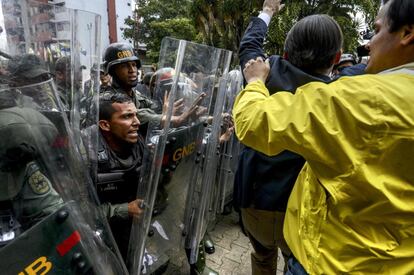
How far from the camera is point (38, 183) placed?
0.90m

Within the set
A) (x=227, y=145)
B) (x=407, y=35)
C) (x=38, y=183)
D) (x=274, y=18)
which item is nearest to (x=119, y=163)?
(x=38, y=183)

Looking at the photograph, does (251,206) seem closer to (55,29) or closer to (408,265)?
(408,265)

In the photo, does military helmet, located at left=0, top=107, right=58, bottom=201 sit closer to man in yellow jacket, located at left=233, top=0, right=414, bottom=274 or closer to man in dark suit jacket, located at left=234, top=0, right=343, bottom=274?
man in yellow jacket, located at left=233, top=0, right=414, bottom=274

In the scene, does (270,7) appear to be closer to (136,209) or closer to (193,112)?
(193,112)

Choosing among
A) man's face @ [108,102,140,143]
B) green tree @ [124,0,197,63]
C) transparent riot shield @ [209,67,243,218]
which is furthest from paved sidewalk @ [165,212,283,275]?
green tree @ [124,0,197,63]

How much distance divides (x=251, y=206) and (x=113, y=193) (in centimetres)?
87

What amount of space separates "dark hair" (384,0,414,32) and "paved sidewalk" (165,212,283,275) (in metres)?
2.22

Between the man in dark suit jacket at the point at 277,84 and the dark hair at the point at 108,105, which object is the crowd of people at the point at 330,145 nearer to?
the man in dark suit jacket at the point at 277,84

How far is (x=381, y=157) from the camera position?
87cm

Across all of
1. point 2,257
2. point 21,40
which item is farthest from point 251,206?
point 21,40

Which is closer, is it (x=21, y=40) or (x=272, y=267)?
(x=21, y=40)

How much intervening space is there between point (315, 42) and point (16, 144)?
1.37 m

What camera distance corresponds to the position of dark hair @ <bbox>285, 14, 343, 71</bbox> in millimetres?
1463

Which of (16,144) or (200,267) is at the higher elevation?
(16,144)
